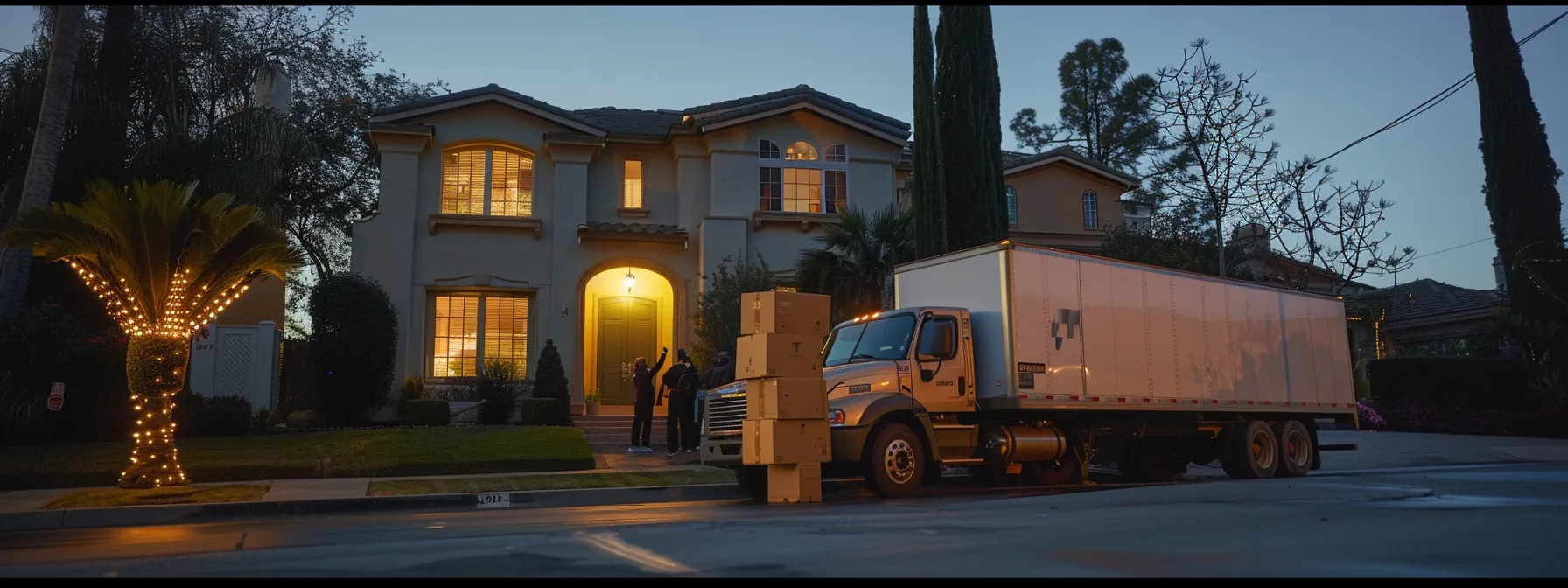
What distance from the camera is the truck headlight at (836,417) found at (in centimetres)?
1212

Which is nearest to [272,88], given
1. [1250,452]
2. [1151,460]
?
[1151,460]

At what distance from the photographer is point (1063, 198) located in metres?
29.8

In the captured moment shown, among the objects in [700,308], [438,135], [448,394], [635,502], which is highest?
[438,135]

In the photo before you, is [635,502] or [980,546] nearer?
[980,546]

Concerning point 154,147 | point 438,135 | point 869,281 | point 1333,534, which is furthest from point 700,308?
point 1333,534

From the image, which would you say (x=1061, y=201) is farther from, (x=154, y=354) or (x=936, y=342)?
(x=154, y=354)

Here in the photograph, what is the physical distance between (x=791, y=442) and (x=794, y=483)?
447 mm

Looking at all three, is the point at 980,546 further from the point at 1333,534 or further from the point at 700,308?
the point at 700,308

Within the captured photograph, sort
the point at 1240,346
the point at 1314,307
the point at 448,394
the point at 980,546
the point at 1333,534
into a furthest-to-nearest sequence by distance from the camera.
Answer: the point at 448,394
the point at 1314,307
the point at 1240,346
the point at 1333,534
the point at 980,546

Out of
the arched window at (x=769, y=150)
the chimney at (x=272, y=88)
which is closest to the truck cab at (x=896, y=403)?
the arched window at (x=769, y=150)

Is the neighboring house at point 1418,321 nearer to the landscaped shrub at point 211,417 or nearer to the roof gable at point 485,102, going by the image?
the roof gable at point 485,102

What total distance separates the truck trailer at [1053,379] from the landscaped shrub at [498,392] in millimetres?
9620

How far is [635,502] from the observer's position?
13133 millimetres
